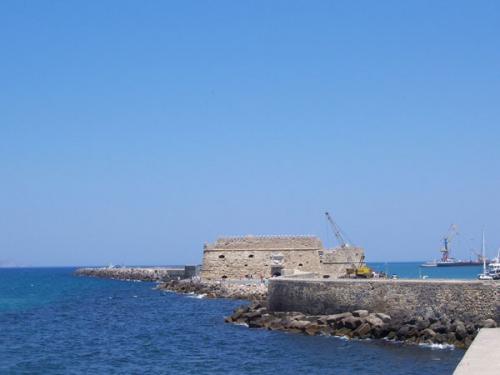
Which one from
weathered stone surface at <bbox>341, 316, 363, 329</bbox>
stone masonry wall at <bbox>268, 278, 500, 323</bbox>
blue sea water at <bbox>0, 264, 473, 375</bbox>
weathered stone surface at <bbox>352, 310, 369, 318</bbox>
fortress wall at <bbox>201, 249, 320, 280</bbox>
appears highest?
fortress wall at <bbox>201, 249, 320, 280</bbox>

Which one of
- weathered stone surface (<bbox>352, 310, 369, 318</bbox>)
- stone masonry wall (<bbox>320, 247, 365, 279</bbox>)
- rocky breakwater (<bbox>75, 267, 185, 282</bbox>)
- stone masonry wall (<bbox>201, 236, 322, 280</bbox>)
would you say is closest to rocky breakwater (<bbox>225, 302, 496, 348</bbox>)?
weathered stone surface (<bbox>352, 310, 369, 318</bbox>)

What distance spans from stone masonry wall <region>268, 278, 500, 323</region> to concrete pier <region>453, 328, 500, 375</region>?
205 inches

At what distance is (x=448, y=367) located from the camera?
19.5 metres

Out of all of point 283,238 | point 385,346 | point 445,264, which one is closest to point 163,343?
point 385,346

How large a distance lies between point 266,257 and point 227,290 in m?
5.67

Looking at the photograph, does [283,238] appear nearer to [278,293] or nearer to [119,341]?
[278,293]

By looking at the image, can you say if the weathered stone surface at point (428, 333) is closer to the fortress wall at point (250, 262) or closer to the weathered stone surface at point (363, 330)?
the weathered stone surface at point (363, 330)

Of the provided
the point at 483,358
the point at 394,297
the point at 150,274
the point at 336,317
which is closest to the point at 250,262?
the point at 336,317

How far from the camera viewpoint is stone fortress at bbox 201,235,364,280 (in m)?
49.2

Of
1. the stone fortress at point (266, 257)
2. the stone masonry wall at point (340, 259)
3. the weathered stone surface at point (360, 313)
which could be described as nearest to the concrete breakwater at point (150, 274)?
the stone fortress at point (266, 257)

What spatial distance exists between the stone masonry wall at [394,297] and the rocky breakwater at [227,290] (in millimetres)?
10215

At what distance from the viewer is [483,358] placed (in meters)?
14.9

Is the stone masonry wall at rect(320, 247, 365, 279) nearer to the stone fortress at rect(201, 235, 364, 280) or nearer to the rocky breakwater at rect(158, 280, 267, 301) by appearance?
the stone fortress at rect(201, 235, 364, 280)

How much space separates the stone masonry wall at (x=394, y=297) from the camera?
78.6 feet
